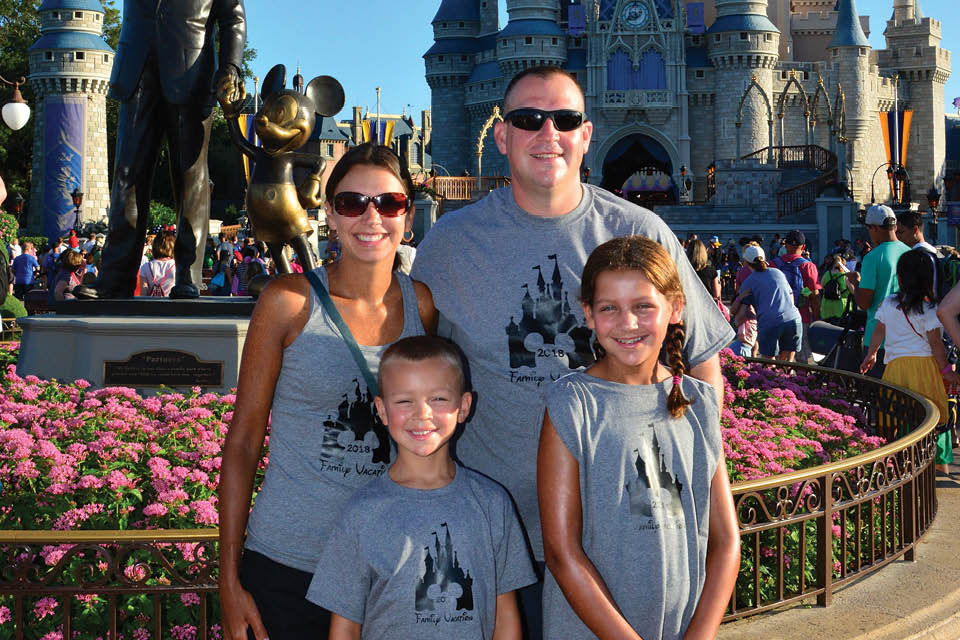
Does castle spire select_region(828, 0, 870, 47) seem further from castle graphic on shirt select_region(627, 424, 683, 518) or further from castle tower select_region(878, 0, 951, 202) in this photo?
castle graphic on shirt select_region(627, 424, 683, 518)

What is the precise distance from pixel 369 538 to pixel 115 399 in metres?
3.39

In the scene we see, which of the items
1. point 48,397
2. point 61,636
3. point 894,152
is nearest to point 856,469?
point 61,636

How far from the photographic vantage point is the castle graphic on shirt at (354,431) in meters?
2.28

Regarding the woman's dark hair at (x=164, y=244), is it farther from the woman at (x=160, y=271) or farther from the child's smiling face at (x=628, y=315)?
the child's smiling face at (x=628, y=315)

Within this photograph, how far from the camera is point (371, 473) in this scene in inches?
90.0

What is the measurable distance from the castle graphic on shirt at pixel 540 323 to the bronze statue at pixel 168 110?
12.8ft

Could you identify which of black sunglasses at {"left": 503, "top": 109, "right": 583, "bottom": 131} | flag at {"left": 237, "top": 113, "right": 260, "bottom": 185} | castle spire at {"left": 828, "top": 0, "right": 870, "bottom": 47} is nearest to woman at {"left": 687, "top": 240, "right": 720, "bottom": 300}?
flag at {"left": 237, "top": 113, "right": 260, "bottom": 185}

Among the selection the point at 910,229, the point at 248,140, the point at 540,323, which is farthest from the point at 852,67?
the point at 540,323

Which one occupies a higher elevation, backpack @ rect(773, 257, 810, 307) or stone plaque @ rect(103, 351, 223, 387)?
backpack @ rect(773, 257, 810, 307)

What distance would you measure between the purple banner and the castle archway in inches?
943

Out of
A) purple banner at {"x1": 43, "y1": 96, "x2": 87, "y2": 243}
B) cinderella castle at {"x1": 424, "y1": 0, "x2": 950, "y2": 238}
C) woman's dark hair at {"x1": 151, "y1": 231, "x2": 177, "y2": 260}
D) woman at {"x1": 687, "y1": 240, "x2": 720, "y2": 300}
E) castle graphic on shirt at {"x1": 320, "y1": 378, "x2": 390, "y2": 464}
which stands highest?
cinderella castle at {"x1": 424, "y1": 0, "x2": 950, "y2": 238}

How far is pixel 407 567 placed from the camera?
213cm

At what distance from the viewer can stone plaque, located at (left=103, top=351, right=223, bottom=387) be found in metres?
5.82

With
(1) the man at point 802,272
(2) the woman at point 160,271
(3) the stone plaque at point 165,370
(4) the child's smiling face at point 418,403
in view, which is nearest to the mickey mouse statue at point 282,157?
(3) the stone plaque at point 165,370
